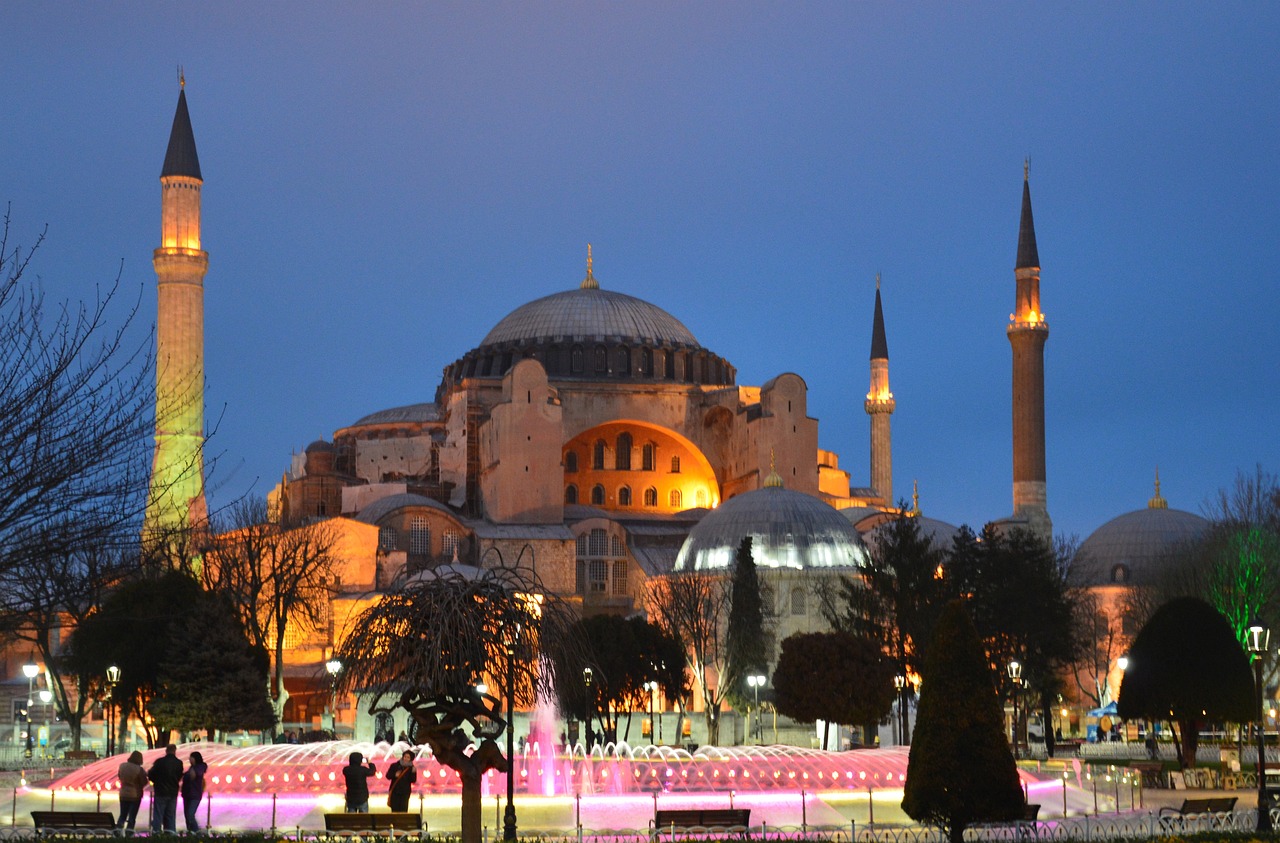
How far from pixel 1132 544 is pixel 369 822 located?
52.6 meters

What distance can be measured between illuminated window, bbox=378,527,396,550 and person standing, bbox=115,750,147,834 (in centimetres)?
3614

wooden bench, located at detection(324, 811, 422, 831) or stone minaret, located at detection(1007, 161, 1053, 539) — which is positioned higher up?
stone minaret, located at detection(1007, 161, 1053, 539)

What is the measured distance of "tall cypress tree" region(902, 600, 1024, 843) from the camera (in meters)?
16.5

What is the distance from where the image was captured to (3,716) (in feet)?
183

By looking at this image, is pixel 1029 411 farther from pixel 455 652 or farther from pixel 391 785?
pixel 455 652

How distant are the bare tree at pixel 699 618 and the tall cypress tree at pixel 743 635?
1.27 feet

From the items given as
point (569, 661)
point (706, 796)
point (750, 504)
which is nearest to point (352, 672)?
point (569, 661)

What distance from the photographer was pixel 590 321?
6631 cm

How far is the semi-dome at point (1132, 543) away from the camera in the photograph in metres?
63.8

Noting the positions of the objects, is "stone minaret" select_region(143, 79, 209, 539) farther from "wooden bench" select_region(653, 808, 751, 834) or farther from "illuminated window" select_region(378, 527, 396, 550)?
"wooden bench" select_region(653, 808, 751, 834)

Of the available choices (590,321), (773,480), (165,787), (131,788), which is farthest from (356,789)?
(590,321)

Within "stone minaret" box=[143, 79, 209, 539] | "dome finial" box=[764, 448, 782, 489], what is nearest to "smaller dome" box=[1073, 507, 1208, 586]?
"dome finial" box=[764, 448, 782, 489]

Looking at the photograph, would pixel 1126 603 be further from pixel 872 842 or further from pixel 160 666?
pixel 872 842

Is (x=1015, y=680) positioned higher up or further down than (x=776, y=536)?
further down
